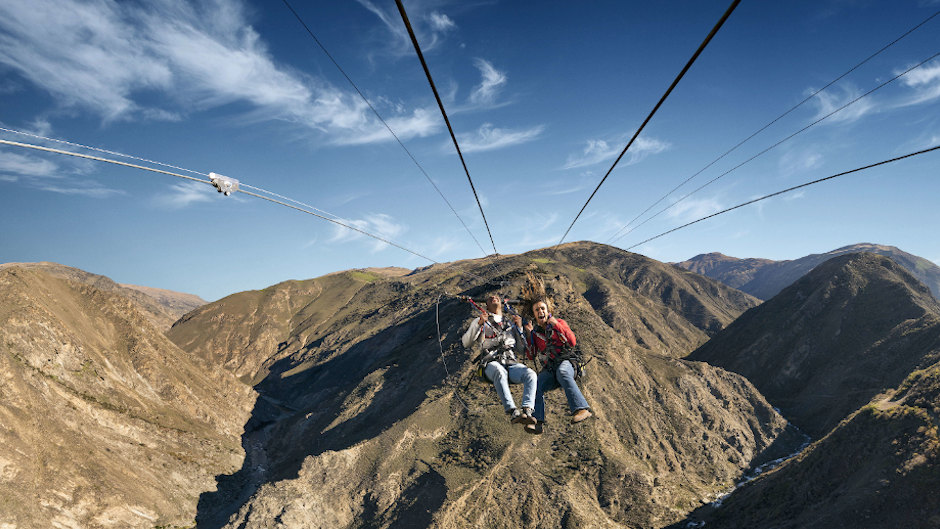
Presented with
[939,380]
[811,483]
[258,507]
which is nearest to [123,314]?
[258,507]

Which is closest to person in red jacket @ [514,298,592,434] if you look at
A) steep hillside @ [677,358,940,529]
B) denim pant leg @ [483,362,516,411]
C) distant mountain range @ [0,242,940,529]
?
denim pant leg @ [483,362,516,411]

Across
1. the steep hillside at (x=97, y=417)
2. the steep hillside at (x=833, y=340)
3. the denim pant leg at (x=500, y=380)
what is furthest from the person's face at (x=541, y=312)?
the steep hillside at (x=833, y=340)

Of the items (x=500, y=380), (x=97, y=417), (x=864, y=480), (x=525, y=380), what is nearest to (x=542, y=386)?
(x=525, y=380)

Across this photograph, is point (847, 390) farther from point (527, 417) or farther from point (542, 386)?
point (527, 417)

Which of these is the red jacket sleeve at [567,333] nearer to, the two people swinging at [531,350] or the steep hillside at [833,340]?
the two people swinging at [531,350]

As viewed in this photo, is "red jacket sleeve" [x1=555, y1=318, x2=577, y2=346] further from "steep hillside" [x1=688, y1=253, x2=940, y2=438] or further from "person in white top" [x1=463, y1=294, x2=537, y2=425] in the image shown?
"steep hillside" [x1=688, y1=253, x2=940, y2=438]
